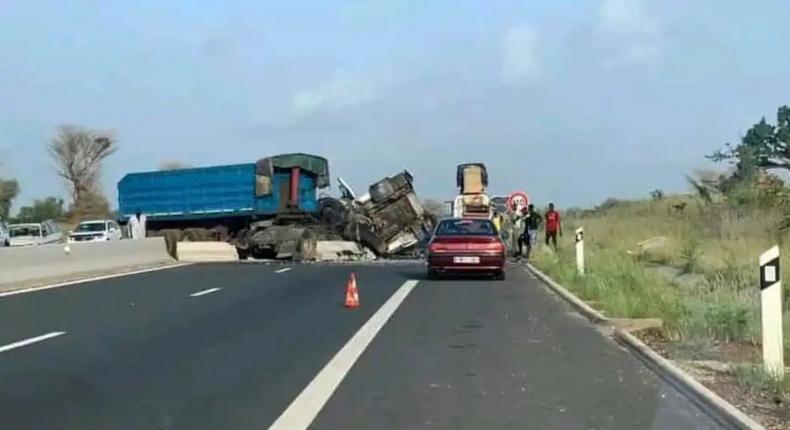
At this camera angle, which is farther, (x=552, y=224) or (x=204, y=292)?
(x=552, y=224)

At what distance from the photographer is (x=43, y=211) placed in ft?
308

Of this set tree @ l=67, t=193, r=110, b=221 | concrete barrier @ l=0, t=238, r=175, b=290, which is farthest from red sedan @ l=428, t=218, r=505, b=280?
tree @ l=67, t=193, r=110, b=221

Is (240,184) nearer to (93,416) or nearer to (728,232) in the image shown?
(728,232)

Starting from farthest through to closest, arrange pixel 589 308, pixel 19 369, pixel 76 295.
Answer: pixel 76 295, pixel 589 308, pixel 19 369

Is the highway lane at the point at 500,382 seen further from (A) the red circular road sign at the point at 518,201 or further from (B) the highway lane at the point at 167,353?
(A) the red circular road sign at the point at 518,201

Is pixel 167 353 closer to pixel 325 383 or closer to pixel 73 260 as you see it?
pixel 325 383

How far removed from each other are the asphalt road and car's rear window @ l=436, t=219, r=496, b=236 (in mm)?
6986

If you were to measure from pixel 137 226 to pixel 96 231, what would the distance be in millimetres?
4094

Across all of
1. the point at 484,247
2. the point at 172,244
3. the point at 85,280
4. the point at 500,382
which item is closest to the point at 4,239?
the point at 172,244

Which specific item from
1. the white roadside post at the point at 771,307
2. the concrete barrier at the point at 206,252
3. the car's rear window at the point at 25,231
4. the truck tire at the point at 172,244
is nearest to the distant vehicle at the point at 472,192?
the concrete barrier at the point at 206,252

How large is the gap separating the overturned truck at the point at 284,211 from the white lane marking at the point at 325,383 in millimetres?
24056

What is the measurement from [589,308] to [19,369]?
1024cm

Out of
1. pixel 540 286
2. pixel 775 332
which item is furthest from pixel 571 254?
pixel 775 332

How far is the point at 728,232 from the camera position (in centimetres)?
3262
